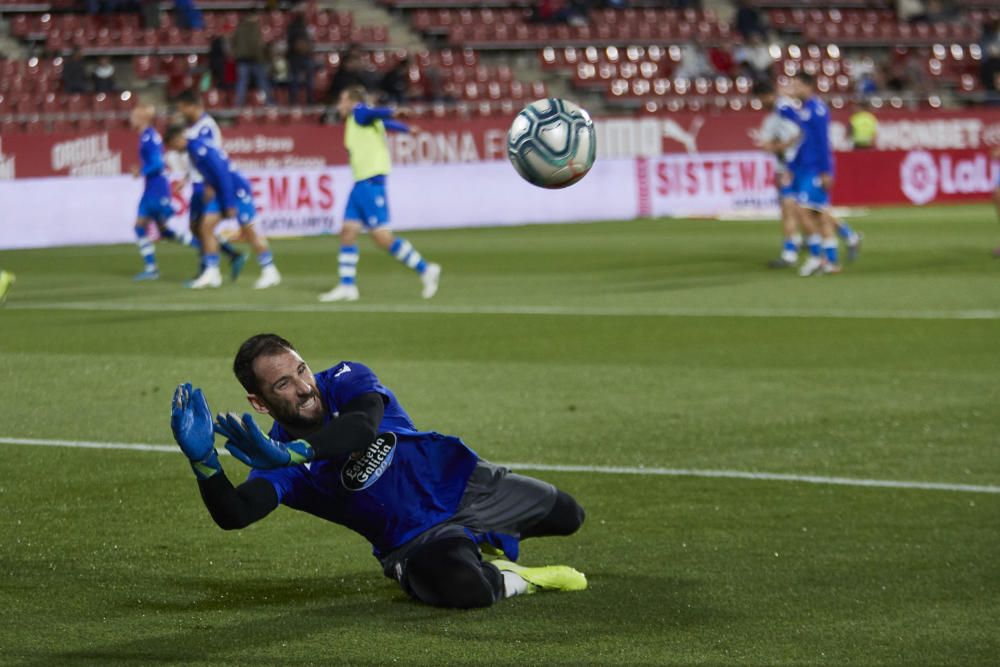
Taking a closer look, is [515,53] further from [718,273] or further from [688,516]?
[688,516]

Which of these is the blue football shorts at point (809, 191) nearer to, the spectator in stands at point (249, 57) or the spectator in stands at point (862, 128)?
the spectator in stands at point (249, 57)

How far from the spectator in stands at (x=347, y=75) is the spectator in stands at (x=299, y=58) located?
2.40 ft

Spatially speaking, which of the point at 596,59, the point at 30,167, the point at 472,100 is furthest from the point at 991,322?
the point at 596,59

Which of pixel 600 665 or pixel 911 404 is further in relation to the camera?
pixel 911 404

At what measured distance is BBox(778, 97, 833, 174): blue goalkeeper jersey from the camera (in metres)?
21.0

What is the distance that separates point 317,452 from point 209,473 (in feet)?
1.17

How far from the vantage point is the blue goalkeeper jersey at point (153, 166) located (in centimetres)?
2228

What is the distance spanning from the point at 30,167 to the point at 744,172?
1353cm

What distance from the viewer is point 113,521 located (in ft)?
26.5

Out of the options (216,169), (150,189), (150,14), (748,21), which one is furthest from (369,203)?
(748,21)

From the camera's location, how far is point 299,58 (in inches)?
1358

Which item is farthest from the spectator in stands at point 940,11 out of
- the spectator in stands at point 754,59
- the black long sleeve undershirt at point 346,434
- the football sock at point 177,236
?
the black long sleeve undershirt at point 346,434

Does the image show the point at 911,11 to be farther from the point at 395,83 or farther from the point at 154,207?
the point at 154,207

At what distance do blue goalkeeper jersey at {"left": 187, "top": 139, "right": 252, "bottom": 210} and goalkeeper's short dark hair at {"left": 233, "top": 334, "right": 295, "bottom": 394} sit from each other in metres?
14.7
